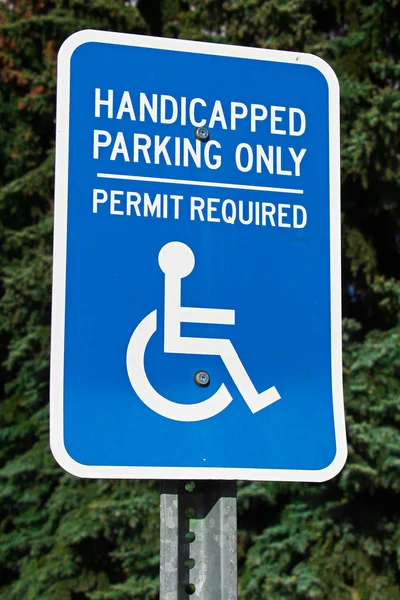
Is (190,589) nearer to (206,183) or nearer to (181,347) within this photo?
(181,347)

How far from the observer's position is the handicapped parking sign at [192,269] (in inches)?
64.2

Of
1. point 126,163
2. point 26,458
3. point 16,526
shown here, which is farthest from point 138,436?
point 16,526

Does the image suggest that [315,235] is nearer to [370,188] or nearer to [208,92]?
[208,92]

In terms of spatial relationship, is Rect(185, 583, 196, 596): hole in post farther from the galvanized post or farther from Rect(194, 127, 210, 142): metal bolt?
Rect(194, 127, 210, 142): metal bolt

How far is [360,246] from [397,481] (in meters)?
1.99

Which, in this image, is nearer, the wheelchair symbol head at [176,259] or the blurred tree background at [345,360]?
the wheelchair symbol head at [176,259]

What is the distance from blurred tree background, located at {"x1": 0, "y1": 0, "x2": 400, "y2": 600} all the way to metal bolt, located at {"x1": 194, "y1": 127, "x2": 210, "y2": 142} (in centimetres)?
462

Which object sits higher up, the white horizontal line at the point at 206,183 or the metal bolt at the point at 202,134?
the metal bolt at the point at 202,134

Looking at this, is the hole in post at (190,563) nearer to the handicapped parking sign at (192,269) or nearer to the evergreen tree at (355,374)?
the handicapped parking sign at (192,269)

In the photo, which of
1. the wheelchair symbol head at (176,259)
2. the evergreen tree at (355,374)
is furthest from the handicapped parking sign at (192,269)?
the evergreen tree at (355,374)

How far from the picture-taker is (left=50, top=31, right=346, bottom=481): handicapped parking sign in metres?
1.63

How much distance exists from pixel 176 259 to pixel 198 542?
48 cm

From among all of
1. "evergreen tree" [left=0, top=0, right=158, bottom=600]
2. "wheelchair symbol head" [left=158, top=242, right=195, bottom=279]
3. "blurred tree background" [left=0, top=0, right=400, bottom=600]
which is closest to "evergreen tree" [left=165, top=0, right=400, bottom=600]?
"blurred tree background" [left=0, top=0, right=400, bottom=600]

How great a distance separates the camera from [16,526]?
30.3 feet
